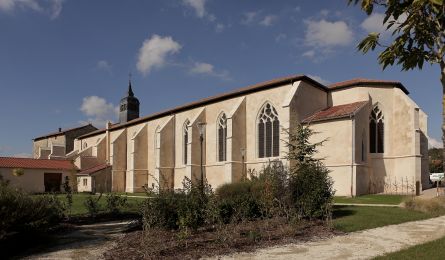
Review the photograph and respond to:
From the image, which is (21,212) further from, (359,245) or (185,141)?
(185,141)

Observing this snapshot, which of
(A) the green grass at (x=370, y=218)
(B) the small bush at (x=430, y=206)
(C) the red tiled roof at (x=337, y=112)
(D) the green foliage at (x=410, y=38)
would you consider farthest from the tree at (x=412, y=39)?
(C) the red tiled roof at (x=337, y=112)

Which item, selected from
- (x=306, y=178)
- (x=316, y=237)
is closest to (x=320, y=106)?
(x=306, y=178)

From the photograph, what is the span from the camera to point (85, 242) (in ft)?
33.2

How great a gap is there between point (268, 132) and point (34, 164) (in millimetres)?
29145

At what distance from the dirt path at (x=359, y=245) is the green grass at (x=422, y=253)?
38 cm

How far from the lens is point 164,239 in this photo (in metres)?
9.99

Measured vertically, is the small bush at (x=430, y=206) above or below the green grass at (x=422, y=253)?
below

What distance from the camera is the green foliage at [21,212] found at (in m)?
9.00

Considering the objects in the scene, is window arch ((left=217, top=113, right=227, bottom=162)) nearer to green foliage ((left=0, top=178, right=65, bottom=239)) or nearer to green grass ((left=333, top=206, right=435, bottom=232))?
green grass ((left=333, top=206, right=435, bottom=232))

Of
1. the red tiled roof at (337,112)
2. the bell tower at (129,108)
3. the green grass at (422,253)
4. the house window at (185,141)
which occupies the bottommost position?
the green grass at (422,253)

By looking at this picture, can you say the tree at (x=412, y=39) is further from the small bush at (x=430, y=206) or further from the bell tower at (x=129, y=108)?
the bell tower at (x=129, y=108)

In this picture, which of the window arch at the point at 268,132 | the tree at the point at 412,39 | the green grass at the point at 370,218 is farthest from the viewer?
the window arch at the point at 268,132

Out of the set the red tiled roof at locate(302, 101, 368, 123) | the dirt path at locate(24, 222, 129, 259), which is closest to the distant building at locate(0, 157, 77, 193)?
the red tiled roof at locate(302, 101, 368, 123)

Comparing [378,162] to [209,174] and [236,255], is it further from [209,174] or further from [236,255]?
[236,255]
